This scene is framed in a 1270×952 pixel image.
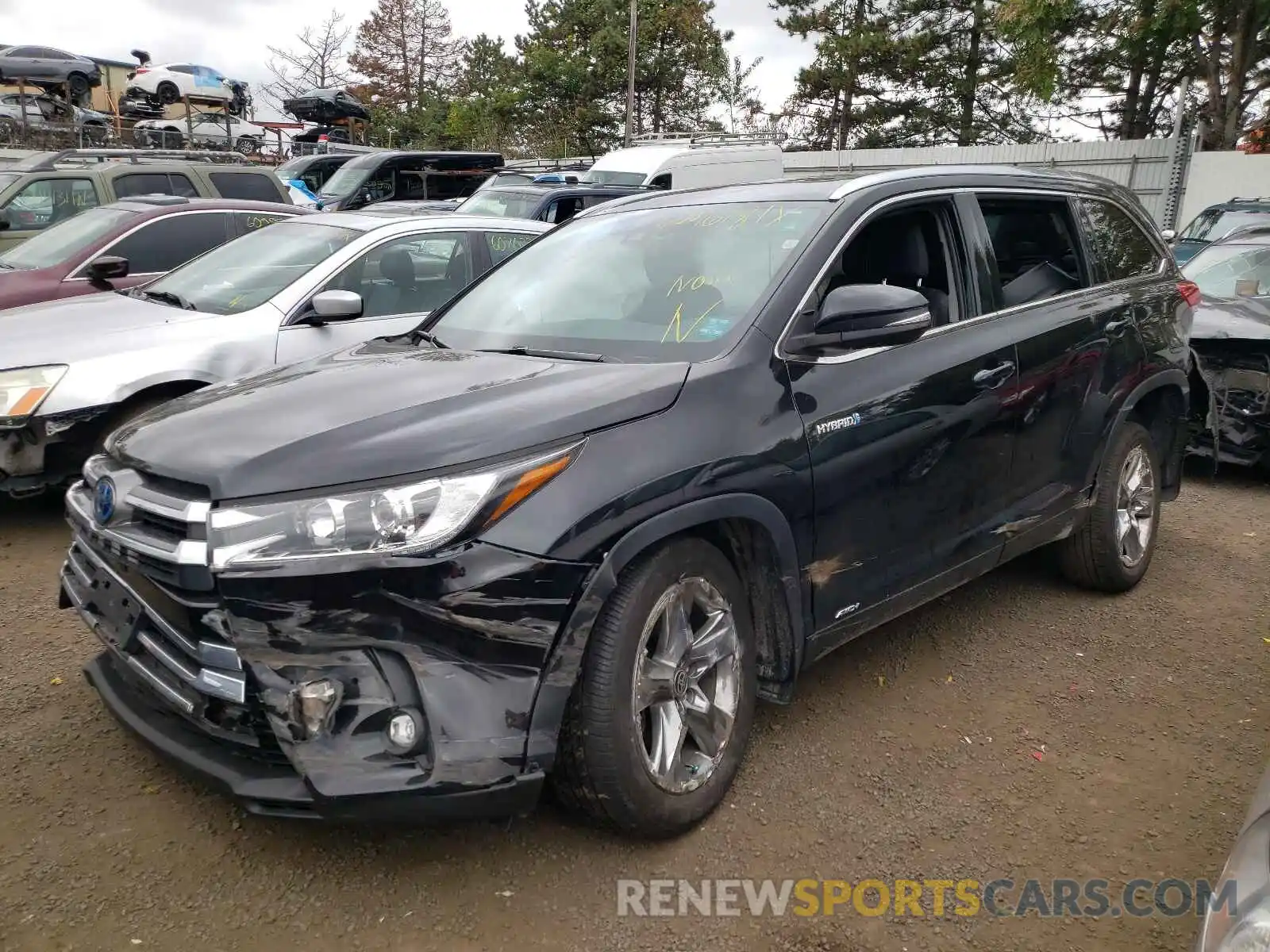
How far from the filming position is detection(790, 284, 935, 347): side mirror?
2945 mm

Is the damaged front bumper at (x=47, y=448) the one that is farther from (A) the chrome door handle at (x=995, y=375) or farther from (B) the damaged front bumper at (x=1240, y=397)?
(B) the damaged front bumper at (x=1240, y=397)

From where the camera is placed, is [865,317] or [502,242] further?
[502,242]

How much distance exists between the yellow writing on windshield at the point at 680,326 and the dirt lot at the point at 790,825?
136 cm

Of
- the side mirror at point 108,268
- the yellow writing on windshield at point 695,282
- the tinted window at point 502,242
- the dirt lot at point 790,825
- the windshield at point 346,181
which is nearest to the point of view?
the dirt lot at point 790,825

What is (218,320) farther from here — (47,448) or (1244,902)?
(1244,902)

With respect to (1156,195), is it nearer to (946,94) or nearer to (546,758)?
(946,94)

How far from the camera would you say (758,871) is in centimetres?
269

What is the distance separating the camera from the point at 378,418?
2547 mm

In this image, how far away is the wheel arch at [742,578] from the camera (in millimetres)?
2377

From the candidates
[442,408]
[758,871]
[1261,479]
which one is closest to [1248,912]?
[758,871]

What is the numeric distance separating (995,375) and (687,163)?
1348 centimetres

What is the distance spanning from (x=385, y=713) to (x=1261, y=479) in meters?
6.70

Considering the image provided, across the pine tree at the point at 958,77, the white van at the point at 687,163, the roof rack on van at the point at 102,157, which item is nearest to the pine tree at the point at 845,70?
the pine tree at the point at 958,77

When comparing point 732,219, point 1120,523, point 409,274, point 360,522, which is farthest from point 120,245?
point 1120,523
